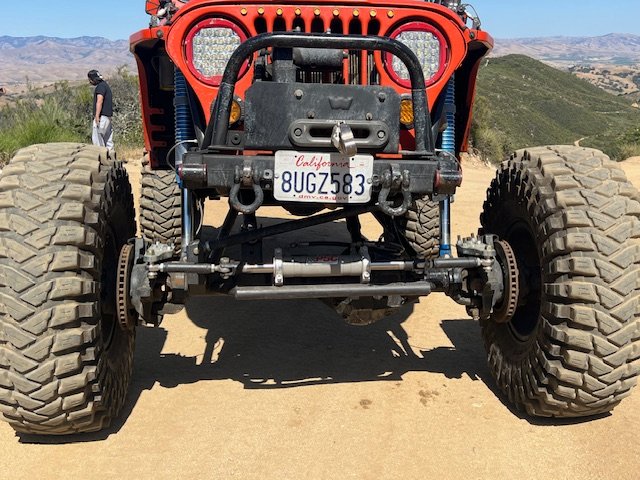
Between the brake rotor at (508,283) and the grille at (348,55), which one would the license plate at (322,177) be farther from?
the brake rotor at (508,283)

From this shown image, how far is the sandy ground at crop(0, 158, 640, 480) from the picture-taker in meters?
2.87

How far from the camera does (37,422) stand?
284 cm

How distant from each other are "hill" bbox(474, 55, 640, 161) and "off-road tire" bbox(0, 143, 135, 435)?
136 ft

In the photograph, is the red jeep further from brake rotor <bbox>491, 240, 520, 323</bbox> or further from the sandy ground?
the sandy ground

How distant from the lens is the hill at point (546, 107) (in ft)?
178

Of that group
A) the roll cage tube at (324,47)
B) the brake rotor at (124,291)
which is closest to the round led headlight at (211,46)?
the roll cage tube at (324,47)

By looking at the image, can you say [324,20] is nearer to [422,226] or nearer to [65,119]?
[422,226]

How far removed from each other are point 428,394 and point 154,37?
9.12ft

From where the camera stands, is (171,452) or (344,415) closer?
(171,452)

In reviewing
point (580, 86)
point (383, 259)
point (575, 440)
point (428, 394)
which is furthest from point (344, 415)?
point (580, 86)

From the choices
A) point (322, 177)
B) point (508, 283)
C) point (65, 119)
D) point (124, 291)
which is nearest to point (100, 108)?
point (65, 119)

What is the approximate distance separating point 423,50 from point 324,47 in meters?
0.91

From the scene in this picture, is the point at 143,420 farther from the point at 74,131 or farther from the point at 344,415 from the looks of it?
the point at 74,131

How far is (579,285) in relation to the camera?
2898 millimetres
